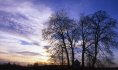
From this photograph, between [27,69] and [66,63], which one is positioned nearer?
[27,69]

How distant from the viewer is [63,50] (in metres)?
42.4

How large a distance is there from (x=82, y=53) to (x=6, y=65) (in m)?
14.0

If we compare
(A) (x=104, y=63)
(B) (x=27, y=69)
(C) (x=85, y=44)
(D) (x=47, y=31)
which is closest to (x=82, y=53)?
(C) (x=85, y=44)

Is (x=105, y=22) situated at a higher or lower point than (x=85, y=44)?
higher

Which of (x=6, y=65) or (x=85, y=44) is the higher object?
(x=85, y=44)

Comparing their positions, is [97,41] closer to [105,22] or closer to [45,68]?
[105,22]

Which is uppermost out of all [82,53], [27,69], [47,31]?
[47,31]

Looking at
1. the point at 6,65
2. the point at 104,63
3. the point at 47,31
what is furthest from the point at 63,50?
the point at 6,65

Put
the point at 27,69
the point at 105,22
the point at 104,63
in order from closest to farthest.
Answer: the point at 27,69, the point at 104,63, the point at 105,22

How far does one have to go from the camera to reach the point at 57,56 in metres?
41.3

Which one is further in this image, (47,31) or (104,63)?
(47,31)

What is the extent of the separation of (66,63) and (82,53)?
11.7 ft

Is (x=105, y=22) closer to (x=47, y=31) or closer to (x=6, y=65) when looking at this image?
(x=47, y=31)

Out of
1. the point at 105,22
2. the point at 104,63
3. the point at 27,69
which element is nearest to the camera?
the point at 27,69
